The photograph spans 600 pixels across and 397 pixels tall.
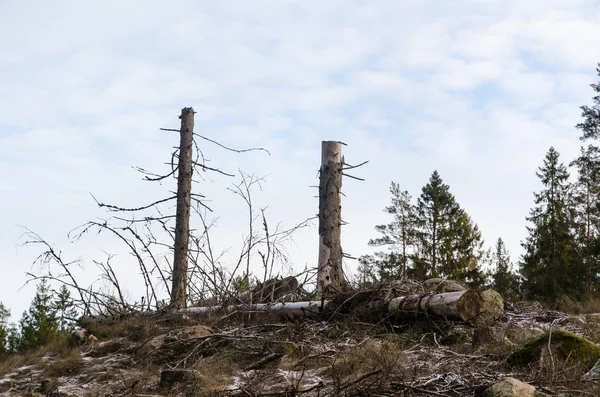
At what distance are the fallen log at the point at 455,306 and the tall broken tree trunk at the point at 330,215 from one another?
4412 mm

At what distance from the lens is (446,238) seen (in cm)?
3266

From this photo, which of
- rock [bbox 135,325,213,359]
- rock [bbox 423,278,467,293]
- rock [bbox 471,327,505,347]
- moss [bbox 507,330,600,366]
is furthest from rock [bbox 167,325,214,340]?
moss [bbox 507,330,600,366]

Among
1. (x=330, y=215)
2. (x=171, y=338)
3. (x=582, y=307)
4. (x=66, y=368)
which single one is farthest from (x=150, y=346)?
(x=582, y=307)

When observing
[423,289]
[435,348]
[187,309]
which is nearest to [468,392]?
[435,348]

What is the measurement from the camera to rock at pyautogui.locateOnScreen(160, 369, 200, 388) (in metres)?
7.24

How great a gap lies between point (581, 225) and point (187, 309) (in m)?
24.8

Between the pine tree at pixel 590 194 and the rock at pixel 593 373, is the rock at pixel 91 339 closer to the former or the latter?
the rock at pixel 593 373

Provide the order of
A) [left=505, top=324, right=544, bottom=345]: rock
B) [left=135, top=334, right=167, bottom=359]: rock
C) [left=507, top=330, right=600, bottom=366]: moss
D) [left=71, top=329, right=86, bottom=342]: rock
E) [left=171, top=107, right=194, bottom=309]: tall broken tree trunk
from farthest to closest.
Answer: [left=171, top=107, right=194, bottom=309]: tall broken tree trunk < [left=71, top=329, right=86, bottom=342]: rock < [left=135, top=334, right=167, bottom=359]: rock < [left=505, top=324, right=544, bottom=345]: rock < [left=507, top=330, right=600, bottom=366]: moss

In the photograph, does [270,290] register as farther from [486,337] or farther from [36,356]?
[486,337]

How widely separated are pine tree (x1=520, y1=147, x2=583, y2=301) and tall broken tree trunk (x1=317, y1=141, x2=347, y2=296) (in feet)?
58.7

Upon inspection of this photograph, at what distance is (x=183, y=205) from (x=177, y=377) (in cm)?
800

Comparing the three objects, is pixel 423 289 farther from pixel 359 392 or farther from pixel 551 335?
pixel 359 392

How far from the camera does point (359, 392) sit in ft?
20.0

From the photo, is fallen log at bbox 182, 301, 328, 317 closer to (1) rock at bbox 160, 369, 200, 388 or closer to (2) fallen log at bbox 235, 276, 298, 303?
(2) fallen log at bbox 235, 276, 298, 303
